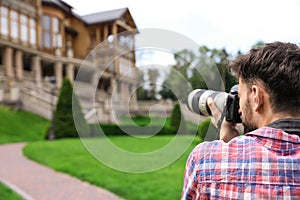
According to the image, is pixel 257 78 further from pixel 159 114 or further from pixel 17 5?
pixel 17 5

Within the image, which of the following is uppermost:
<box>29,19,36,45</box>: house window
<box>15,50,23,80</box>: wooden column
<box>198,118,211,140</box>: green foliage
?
<box>29,19,36,45</box>: house window

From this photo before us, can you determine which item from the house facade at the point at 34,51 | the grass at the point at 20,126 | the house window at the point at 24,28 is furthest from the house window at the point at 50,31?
the grass at the point at 20,126

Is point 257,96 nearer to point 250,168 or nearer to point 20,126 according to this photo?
point 250,168

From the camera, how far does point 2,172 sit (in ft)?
24.6

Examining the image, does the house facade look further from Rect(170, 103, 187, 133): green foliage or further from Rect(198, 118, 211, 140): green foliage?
Rect(170, 103, 187, 133): green foliage

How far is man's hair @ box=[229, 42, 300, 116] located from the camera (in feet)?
3.02

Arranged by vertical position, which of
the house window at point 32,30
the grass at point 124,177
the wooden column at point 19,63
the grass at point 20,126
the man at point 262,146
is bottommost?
the grass at point 20,126

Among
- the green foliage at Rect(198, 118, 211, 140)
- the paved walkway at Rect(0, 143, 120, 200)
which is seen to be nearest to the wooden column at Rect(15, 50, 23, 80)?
the paved walkway at Rect(0, 143, 120, 200)

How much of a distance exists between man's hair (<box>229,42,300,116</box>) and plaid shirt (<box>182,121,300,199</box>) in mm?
83

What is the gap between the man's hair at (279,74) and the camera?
0.92 m

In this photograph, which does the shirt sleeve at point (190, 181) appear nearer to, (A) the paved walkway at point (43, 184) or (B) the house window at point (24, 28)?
(A) the paved walkway at point (43, 184)

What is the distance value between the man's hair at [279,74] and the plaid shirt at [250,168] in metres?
0.08

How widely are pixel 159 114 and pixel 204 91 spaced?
214 mm

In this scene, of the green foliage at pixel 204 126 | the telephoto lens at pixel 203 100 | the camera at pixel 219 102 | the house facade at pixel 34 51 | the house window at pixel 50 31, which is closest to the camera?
the camera at pixel 219 102
